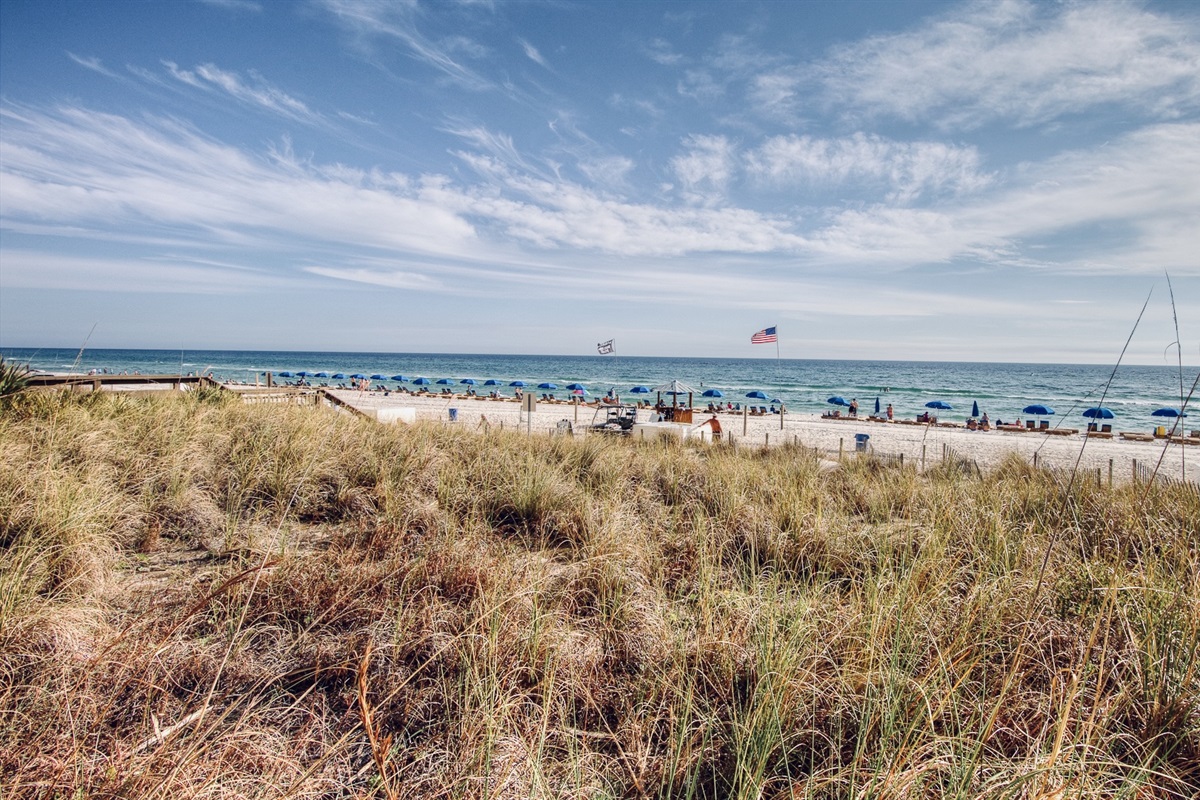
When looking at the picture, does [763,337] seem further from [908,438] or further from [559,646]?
[559,646]

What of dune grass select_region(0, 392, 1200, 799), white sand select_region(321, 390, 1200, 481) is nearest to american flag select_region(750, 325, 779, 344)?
white sand select_region(321, 390, 1200, 481)

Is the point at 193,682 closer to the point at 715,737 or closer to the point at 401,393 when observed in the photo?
the point at 715,737

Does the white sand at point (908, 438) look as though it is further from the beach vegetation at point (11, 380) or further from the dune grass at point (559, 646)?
the dune grass at point (559, 646)

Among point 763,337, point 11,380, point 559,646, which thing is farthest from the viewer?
point 763,337

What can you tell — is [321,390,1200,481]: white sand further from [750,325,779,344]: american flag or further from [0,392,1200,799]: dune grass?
[0,392,1200,799]: dune grass

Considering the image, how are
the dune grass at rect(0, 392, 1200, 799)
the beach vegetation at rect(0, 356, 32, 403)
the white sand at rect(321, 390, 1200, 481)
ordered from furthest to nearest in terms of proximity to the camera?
the white sand at rect(321, 390, 1200, 481)
the beach vegetation at rect(0, 356, 32, 403)
the dune grass at rect(0, 392, 1200, 799)

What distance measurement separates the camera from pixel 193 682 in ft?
8.48

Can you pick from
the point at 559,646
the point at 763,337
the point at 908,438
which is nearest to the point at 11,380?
the point at 559,646

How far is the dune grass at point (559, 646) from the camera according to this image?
2064 mm

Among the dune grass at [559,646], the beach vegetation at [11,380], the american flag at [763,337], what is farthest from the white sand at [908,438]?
the dune grass at [559,646]

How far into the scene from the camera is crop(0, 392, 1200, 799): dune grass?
6.77ft

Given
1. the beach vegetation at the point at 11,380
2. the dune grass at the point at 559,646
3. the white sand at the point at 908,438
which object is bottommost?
the white sand at the point at 908,438

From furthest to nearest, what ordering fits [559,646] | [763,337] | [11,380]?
[763,337]
[11,380]
[559,646]

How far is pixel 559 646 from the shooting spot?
9.48ft
